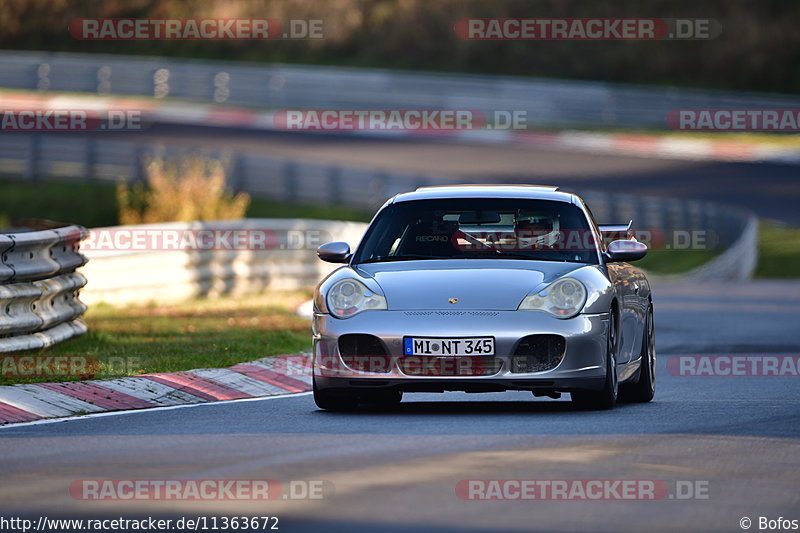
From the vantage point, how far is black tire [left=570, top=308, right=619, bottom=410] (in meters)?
11.0

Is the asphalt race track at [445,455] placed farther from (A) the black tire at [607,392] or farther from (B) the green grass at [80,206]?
(B) the green grass at [80,206]

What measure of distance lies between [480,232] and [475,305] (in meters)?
1.28

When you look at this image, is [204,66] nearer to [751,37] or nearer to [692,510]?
[751,37]

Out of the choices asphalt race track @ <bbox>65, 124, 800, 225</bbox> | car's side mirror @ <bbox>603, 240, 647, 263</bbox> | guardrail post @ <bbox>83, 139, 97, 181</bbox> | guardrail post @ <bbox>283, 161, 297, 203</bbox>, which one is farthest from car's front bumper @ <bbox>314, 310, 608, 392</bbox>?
asphalt race track @ <bbox>65, 124, 800, 225</bbox>

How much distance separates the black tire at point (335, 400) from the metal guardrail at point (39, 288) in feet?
9.27

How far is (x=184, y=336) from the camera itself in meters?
16.0

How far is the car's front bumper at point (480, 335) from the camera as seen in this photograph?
10.6 meters

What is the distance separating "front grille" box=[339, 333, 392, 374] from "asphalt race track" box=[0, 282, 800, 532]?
12.6 inches

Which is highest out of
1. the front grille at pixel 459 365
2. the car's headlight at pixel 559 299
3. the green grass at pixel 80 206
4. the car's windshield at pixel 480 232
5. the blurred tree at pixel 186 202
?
the car's windshield at pixel 480 232

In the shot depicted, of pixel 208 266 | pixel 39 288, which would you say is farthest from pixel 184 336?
pixel 208 266

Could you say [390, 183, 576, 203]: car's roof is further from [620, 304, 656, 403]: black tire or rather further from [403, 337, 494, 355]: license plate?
[403, 337, 494, 355]: license plate

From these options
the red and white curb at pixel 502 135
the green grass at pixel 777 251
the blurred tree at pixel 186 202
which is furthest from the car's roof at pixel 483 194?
the red and white curb at pixel 502 135

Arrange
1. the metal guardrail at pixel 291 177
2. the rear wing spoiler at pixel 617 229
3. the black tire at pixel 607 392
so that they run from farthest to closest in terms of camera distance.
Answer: the metal guardrail at pixel 291 177 < the rear wing spoiler at pixel 617 229 < the black tire at pixel 607 392

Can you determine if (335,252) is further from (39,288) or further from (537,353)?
(39,288)
